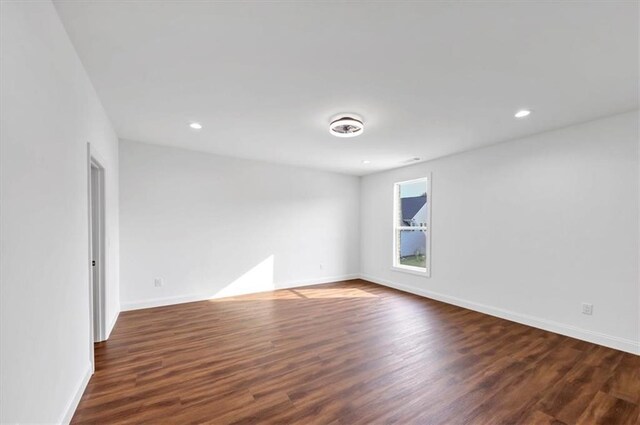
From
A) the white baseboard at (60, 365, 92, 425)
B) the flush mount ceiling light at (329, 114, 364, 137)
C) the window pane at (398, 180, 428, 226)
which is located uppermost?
the flush mount ceiling light at (329, 114, 364, 137)

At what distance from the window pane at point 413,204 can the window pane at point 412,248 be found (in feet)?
0.65

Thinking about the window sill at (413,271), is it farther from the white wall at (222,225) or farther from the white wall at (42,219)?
the white wall at (42,219)

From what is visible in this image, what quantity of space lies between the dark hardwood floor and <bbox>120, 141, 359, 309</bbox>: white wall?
2.54ft

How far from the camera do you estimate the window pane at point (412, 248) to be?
16.5 ft

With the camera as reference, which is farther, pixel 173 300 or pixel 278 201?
pixel 278 201

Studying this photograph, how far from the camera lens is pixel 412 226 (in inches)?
207

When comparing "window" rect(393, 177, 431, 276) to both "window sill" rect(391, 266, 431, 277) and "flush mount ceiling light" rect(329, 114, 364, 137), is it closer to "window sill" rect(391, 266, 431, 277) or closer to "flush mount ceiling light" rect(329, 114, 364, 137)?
"window sill" rect(391, 266, 431, 277)

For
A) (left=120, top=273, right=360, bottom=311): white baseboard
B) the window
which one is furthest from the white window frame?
(left=120, top=273, right=360, bottom=311): white baseboard

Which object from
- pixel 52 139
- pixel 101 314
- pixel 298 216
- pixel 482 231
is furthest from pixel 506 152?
pixel 101 314

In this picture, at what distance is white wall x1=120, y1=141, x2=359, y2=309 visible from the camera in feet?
13.0

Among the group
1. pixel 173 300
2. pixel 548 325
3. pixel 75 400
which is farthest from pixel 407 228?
pixel 75 400

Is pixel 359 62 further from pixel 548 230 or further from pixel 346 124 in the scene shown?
pixel 548 230

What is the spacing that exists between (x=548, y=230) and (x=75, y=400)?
4.83 metres

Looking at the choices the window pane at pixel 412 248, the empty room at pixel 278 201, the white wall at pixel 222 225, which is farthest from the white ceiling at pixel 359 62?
Answer: the window pane at pixel 412 248
